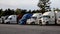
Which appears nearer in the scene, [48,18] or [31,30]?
[31,30]

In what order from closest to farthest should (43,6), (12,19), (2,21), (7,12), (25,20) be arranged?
(25,20) < (12,19) < (2,21) < (43,6) < (7,12)

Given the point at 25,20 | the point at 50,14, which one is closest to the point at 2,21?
the point at 25,20

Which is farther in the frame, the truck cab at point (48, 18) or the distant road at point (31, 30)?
the truck cab at point (48, 18)

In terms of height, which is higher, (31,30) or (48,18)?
(48,18)

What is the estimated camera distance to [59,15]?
119 ft

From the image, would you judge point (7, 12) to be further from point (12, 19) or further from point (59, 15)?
point (59, 15)

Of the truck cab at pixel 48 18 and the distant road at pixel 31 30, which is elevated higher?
the truck cab at pixel 48 18

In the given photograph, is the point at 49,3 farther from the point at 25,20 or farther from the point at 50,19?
the point at 50,19

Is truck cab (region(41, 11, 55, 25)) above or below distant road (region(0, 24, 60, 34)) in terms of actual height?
above

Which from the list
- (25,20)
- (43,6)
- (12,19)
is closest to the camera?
(25,20)

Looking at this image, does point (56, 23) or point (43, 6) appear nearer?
point (56, 23)

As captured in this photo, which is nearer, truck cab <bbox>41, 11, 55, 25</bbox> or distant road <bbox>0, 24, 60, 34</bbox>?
distant road <bbox>0, 24, 60, 34</bbox>

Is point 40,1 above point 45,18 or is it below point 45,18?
above

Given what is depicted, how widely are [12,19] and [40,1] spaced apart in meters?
20.3
